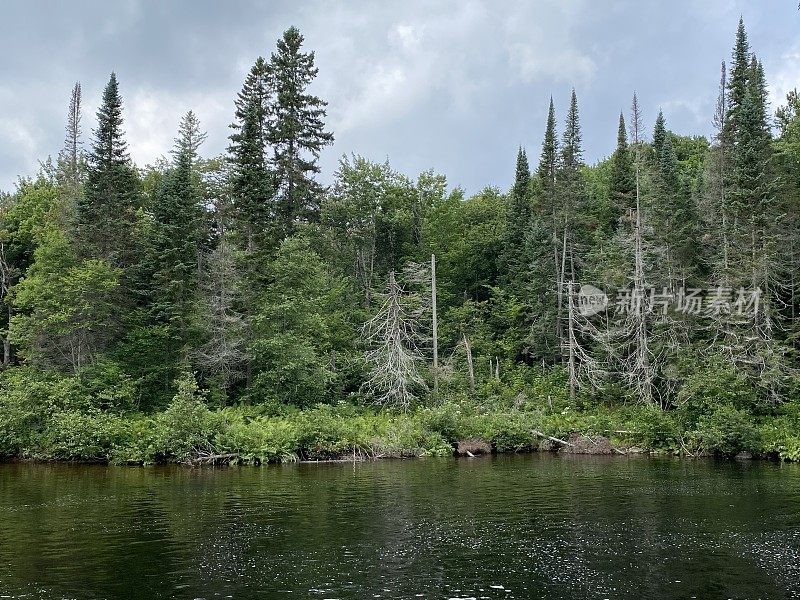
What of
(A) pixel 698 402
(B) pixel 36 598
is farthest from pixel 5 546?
(A) pixel 698 402

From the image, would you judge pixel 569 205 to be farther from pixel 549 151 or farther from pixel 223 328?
pixel 223 328

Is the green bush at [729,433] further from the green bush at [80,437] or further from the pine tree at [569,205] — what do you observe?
the green bush at [80,437]

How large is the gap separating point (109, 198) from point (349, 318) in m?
18.4

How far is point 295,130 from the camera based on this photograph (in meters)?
50.7

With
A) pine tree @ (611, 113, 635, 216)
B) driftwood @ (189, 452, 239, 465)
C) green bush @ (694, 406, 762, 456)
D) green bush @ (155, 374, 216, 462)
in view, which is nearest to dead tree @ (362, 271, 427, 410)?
driftwood @ (189, 452, 239, 465)

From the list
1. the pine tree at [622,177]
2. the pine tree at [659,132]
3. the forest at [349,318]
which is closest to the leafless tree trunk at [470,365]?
the forest at [349,318]

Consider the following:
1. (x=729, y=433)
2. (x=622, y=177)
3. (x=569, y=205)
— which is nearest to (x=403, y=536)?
(x=729, y=433)

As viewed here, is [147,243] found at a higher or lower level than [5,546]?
higher

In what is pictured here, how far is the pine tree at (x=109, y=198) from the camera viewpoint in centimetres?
4016

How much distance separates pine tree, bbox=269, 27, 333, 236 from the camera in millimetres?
50188

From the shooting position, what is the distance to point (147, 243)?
41.0 m

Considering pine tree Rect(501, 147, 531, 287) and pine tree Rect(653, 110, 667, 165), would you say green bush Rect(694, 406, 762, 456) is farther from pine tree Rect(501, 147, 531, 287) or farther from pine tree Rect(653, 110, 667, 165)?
pine tree Rect(653, 110, 667, 165)

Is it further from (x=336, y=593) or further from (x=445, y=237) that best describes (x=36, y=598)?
(x=445, y=237)

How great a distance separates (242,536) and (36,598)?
5.45 meters
